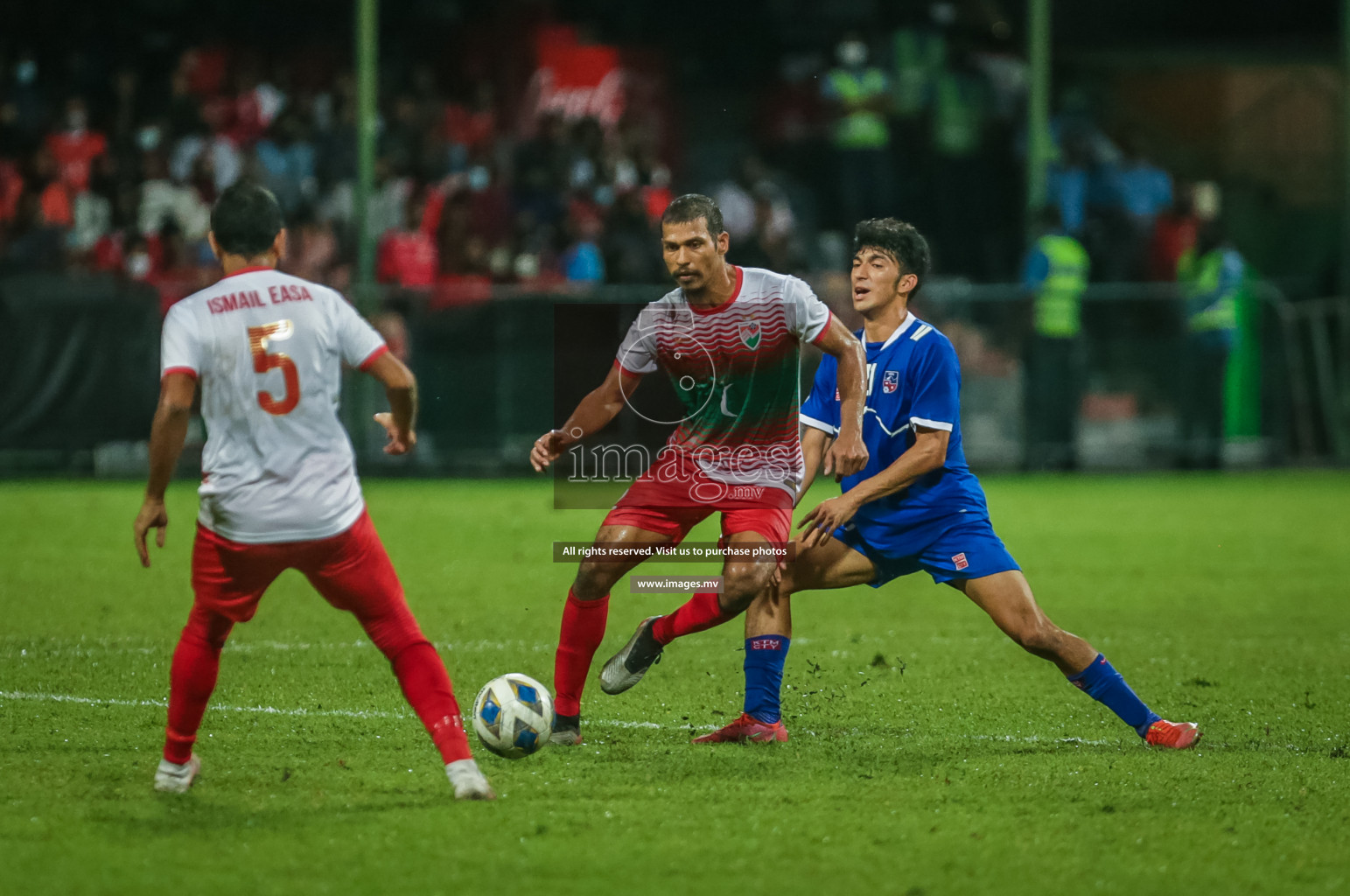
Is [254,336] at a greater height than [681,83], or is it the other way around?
[681,83]

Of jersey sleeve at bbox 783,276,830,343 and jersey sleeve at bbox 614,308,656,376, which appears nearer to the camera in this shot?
jersey sleeve at bbox 783,276,830,343

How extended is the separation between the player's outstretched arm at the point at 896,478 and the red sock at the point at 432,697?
1442 millimetres

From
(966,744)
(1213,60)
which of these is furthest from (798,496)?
(1213,60)

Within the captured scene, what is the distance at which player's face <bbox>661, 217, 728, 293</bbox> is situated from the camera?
6.00 m

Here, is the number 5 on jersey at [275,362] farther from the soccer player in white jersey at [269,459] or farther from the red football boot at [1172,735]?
the red football boot at [1172,735]

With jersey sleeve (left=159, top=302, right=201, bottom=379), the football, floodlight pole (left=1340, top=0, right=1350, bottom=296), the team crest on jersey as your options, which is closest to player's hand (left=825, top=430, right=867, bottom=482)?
the team crest on jersey

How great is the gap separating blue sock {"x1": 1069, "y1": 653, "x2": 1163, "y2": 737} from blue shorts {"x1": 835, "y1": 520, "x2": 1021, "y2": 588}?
0.45 m

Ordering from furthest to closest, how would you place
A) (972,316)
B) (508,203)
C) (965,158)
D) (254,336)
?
(965,158), (508,203), (972,316), (254,336)

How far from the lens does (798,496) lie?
21.1 feet

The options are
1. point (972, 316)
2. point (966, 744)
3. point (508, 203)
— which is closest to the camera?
point (966, 744)

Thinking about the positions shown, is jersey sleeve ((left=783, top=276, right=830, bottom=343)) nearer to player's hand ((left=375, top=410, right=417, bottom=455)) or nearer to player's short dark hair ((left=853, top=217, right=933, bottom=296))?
player's short dark hair ((left=853, top=217, right=933, bottom=296))

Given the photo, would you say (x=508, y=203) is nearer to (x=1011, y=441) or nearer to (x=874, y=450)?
(x=1011, y=441)

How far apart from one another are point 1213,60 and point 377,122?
10.9m

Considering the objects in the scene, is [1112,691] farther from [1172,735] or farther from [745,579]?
[745,579]
